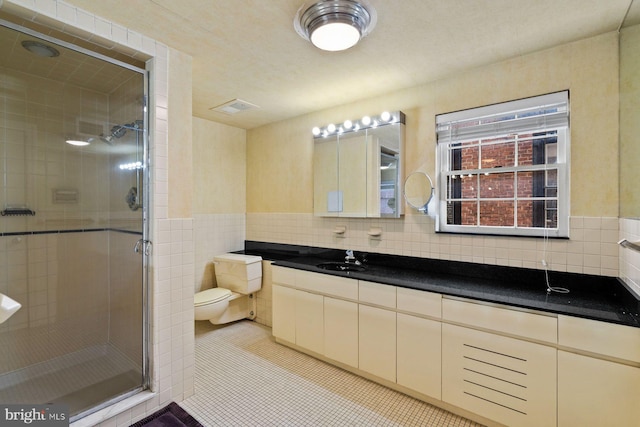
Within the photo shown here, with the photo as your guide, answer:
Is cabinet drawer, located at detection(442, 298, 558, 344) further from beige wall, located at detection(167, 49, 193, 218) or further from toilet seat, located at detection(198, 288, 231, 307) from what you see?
toilet seat, located at detection(198, 288, 231, 307)

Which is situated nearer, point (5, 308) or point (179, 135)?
point (5, 308)

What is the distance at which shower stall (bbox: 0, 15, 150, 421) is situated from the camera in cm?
201

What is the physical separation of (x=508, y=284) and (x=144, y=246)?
257 centimetres

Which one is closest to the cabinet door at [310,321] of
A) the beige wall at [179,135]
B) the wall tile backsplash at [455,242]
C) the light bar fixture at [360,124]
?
the wall tile backsplash at [455,242]

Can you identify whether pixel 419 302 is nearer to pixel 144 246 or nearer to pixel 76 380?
pixel 144 246

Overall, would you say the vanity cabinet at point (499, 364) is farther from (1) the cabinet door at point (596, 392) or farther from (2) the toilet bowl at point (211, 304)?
(2) the toilet bowl at point (211, 304)

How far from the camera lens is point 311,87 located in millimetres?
2686

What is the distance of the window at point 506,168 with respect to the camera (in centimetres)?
206

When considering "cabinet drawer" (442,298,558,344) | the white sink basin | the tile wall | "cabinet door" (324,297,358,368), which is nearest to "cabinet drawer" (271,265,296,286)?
"cabinet door" (324,297,358,368)

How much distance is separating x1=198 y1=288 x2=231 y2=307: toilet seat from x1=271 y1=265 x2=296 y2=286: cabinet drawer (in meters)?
0.67

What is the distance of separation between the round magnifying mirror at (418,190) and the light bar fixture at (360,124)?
0.52m

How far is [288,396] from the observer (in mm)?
2170

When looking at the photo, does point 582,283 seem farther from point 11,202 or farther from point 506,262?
point 11,202

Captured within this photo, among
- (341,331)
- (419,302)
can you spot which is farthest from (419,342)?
(341,331)
